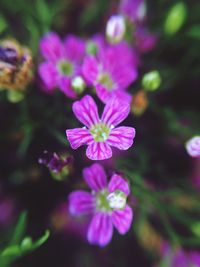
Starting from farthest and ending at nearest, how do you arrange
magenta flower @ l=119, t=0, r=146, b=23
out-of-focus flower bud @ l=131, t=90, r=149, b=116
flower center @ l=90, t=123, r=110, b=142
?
magenta flower @ l=119, t=0, r=146, b=23
out-of-focus flower bud @ l=131, t=90, r=149, b=116
flower center @ l=90, t=123, r=110, b=142

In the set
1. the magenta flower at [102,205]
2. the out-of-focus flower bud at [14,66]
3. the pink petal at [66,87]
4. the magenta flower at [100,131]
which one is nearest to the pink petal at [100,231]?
the magenta flower at [102,205]

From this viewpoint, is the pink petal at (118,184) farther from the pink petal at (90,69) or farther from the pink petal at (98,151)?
the pink petal at (90,69)

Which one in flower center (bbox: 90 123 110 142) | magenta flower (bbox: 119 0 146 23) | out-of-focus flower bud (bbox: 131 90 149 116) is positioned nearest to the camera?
flower center (bbox: 90 123 110 142)

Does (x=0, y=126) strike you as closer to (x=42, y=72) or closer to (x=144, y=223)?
(x=42, y=72)

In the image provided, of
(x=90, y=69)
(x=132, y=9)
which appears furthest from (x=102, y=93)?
(x=132, y=9)

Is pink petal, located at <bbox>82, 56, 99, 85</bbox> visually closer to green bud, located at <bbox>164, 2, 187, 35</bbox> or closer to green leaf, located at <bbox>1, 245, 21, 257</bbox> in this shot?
green bud, located at <bbox>164, 2, 187, 35</bbox>

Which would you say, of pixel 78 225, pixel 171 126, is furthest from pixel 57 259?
pixel 171 126

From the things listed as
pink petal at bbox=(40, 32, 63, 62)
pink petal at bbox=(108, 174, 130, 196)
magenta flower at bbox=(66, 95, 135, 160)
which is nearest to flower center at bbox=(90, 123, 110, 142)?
magenta flower at bbox=(66, 95, 135, 160)
